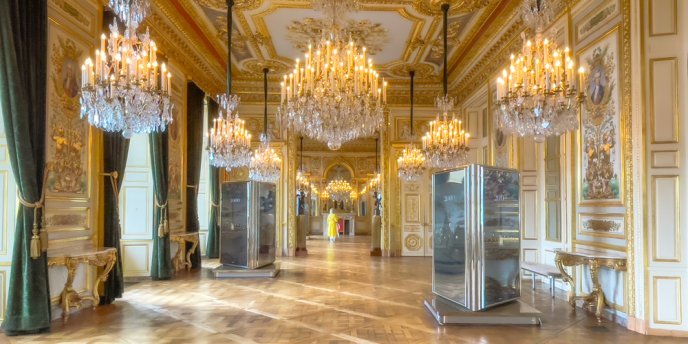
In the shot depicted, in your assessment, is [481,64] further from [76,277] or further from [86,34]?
[76,277]

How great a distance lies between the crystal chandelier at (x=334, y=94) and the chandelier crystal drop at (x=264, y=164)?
19.3ft

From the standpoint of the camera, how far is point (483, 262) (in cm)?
584

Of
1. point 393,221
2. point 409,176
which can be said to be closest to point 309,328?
point 409,176

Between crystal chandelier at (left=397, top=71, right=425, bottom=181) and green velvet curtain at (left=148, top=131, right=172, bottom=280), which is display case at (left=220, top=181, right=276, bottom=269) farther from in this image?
crystal chandelier at (left=397, top=71, right=425, bottom=181)

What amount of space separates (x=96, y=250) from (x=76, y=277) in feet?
1.51

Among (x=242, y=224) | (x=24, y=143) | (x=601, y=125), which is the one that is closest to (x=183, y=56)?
(x=242, y=224)

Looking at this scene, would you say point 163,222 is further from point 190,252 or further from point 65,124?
point 65,124

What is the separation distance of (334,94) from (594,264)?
3.65 meters

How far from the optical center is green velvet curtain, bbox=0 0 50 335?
509cm

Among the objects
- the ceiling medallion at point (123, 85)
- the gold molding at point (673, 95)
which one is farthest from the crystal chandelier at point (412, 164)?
the ceiling medallion at point (123, 85)

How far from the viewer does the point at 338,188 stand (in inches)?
1071

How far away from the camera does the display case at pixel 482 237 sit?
5.86 meters

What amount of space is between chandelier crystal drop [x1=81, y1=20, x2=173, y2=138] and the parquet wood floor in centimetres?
220

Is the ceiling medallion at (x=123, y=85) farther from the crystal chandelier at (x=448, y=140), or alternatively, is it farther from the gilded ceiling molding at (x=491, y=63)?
the gilded ceiling molding at (x=491, y=63)
